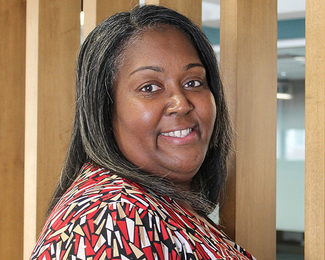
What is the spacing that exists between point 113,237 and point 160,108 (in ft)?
1.46

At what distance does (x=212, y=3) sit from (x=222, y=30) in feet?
11.1

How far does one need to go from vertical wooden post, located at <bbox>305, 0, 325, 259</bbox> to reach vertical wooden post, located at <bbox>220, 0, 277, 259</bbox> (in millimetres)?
442

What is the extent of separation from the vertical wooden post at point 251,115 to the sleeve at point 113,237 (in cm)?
75

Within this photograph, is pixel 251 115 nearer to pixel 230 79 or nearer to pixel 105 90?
pixel 230 79

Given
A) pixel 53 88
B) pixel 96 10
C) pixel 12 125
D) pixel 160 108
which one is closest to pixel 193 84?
pixel 160 108

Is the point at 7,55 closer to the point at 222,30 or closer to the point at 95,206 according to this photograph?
→ the point at 222,30

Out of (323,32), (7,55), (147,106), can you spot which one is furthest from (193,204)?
(7,55)

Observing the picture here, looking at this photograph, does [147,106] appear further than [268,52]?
No

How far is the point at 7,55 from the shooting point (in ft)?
6.45

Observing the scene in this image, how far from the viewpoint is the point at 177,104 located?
3.48 ft

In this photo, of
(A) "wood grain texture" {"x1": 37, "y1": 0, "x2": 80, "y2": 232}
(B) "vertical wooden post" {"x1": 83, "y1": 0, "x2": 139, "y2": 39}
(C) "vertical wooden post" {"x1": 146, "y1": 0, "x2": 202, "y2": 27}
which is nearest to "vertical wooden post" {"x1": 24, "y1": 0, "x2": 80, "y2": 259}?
(A) "wood grain texture" {"x1": 37, "y1": 0, "x2": 80, "y2": 232}

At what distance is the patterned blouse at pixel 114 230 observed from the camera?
0.70 metres

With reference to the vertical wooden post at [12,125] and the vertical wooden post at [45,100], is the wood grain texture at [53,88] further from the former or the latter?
the vertical wooden post at [12,125]

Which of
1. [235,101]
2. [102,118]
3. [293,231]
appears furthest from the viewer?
[293,231]
